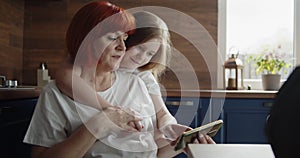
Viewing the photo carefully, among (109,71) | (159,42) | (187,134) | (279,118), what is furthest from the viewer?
(159,42)

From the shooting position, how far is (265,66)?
10.3 ft

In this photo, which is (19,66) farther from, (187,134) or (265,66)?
(187,134)

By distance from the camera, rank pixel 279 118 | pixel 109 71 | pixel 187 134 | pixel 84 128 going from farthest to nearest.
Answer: pixel 109 71, pixel 84 128, pixel 187 134, pixel 279 118

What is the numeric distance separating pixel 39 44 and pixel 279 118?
305 cm

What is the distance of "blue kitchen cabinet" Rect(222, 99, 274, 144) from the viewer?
2.68 metres

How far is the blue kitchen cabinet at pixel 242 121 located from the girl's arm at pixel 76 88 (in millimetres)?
1710

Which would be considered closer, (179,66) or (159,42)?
(159,42)

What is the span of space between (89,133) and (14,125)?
1.09 meters

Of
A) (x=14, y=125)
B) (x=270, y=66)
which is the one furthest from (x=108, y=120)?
(x=270, y=66)

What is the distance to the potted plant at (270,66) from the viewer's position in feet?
9.85

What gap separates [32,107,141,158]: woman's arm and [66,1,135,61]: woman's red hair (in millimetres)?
213

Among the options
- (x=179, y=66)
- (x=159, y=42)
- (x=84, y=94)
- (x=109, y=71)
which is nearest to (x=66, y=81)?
(x=84, y=94)

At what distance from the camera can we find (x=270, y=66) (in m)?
3.12

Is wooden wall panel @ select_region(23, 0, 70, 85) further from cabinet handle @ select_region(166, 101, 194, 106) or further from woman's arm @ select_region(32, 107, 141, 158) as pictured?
woman's arm @ select_region(32, 107, 141, 158)
